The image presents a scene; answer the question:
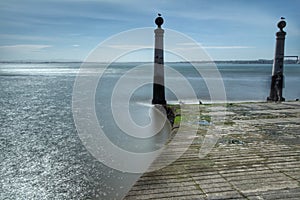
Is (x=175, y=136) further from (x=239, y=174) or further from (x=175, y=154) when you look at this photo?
(x=239, y=174)

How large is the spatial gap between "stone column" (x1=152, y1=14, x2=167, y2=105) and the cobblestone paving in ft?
23.8

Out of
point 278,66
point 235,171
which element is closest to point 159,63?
point 278,66

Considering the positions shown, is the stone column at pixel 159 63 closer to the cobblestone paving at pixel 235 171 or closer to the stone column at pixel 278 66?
the stone column at pixel 278 66

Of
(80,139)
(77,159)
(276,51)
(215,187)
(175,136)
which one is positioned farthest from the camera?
(276,51)

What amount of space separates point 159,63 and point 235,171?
387 inches

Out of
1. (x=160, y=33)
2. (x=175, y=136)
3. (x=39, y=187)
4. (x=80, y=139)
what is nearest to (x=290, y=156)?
(x=175, y=136)

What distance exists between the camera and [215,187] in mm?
3502

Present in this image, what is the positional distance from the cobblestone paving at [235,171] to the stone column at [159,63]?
7.24 metres

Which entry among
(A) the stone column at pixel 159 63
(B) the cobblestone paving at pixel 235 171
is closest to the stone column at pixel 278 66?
(A) the stone column at pixel 159 63

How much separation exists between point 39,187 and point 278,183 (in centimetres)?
544

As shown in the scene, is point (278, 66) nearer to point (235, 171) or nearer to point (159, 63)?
point (159, 63)

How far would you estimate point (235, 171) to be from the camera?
158 inches

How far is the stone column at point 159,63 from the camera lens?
13.1 meters

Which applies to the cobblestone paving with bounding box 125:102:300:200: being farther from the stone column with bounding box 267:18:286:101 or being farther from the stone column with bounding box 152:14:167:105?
the stone column with bounding box 152:14:167:105
